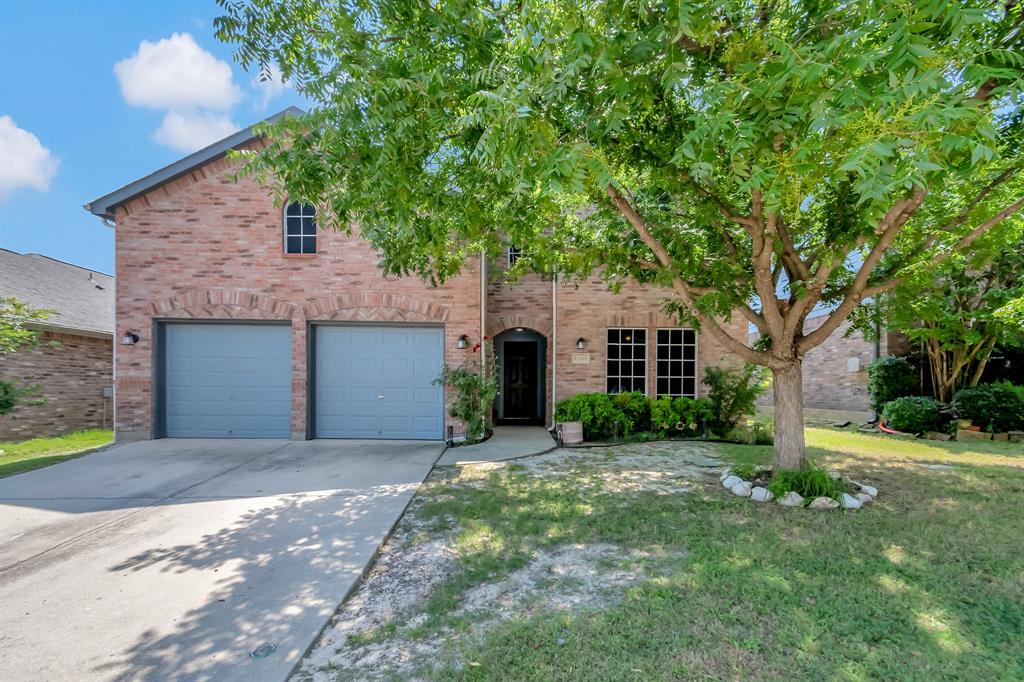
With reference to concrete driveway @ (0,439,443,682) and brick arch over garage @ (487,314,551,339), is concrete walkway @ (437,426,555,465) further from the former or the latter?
brick arch over garage @ (487,314,551,339)

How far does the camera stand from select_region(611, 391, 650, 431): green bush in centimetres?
934

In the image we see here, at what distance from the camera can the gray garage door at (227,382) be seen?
9016 mm

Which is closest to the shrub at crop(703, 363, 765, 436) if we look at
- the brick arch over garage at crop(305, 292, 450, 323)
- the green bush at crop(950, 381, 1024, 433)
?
the green bush at crop(950, 381, 1024, 433)

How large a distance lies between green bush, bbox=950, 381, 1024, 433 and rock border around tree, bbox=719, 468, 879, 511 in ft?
22.2

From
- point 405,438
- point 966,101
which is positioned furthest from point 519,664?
point 405,438

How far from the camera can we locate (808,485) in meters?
5.30

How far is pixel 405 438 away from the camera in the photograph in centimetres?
909

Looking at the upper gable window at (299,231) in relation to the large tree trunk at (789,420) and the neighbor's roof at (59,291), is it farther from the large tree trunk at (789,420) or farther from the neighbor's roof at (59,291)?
the large tree trunk at (789,420)

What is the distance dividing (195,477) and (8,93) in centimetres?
911

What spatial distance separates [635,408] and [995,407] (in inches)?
319

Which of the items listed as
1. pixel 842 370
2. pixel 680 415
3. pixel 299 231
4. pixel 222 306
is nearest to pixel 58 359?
pixel 222 306

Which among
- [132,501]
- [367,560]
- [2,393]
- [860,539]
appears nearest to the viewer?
[367,560]

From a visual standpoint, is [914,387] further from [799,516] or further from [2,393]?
[2,393]

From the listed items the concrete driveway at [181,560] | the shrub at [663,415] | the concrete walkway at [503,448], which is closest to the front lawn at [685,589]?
the concrete driveway at [181,560]
